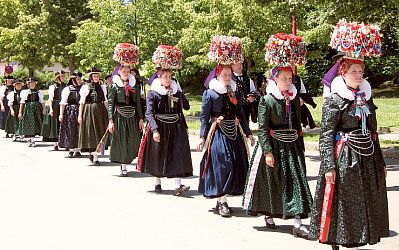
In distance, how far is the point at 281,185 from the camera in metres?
7.25

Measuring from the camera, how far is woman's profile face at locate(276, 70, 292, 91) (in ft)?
23.8

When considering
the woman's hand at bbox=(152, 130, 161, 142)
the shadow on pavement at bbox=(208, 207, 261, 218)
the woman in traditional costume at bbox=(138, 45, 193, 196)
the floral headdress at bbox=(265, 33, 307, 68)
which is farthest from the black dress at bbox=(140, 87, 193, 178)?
the floral headdress at bbox=(265, 33, 307, 68)

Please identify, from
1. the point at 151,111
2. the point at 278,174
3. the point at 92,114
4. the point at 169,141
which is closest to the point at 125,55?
the point at 151,111

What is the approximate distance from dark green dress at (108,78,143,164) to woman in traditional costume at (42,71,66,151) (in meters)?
5.34

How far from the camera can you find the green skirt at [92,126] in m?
14.1

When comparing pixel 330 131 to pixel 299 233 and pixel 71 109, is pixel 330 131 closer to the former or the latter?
pixel 299 233

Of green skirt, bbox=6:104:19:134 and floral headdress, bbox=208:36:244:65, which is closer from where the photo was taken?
floral headdress, bbox=208:36:244:65

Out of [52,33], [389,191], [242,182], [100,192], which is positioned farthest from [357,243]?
[52,33]

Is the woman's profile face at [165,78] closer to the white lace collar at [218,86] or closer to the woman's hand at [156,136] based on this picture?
the woman's hand at [156,136]

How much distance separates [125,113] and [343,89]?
257 inches

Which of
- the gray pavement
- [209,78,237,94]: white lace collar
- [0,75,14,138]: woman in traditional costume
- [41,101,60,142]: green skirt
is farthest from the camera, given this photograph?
[0,75,14,138]: woman in traditional costume

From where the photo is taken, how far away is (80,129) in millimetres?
14250

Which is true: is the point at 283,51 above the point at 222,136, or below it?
above

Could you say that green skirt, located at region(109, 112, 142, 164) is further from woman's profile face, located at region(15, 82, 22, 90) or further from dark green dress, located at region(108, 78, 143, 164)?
woman's profile face, located at region(15, 82, 22, 90)
